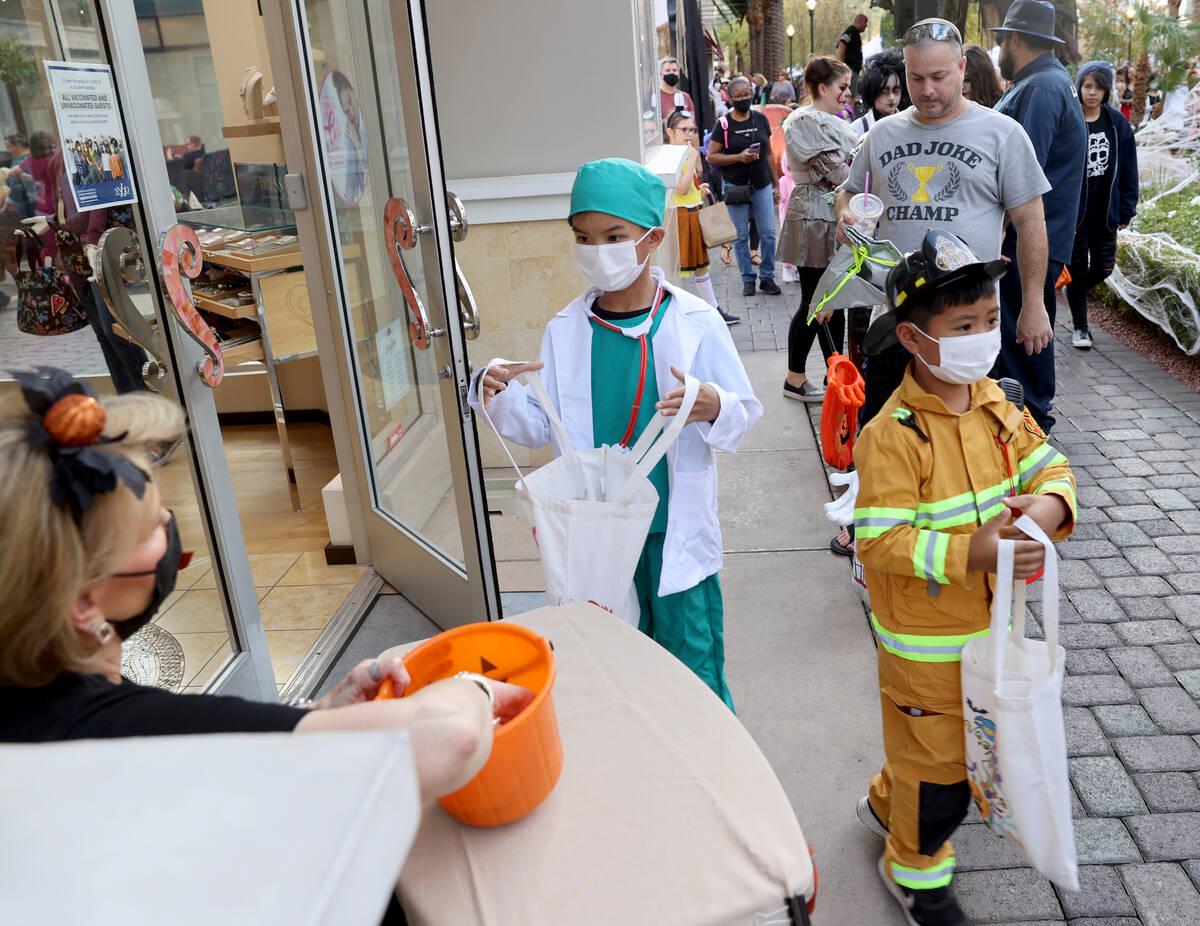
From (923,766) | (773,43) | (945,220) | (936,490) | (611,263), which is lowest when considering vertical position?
(923,766)

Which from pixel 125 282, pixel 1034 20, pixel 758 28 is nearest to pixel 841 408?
pixel 1034 20

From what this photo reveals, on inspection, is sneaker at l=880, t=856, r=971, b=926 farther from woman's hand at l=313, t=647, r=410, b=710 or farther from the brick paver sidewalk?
woman's hand at l=313, t=647, r=410, b=710

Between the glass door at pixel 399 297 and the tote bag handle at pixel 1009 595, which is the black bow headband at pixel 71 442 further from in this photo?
the glass door at pixel 399 297

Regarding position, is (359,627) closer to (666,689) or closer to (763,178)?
(666,689)

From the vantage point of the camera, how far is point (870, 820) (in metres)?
2.73

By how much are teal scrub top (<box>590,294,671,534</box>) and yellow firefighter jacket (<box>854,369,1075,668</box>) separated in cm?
56

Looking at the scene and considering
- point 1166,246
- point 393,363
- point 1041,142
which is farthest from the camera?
point 1166,246

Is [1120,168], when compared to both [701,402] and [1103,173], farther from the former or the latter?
[701,402]

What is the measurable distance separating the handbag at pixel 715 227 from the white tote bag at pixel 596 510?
5377 millimetres

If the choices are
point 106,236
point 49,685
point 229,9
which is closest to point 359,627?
point 106,236

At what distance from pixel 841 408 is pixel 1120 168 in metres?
3.96

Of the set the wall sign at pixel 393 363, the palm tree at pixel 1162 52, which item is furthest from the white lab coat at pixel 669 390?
the palm tree at pixel 1162 52

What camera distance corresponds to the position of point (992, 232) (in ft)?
12.4

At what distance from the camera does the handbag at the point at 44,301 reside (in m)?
2.47
